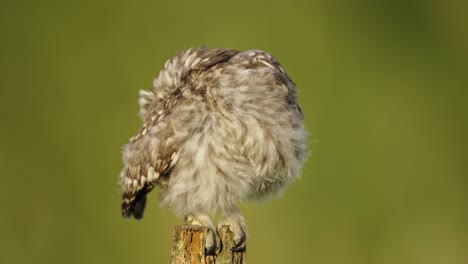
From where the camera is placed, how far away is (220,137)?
4480 millimetres

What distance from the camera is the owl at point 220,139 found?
449 cm

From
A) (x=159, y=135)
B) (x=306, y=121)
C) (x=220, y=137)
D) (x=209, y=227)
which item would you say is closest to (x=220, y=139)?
(x=220, y=137)

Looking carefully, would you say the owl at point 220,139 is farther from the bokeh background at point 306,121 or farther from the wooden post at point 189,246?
the bokeh background at point 306,121

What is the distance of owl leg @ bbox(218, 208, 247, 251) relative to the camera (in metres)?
4.29

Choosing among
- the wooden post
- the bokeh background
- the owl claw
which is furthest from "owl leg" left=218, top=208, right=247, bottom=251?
the bokeh background

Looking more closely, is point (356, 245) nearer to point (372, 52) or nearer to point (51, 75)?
point (372, 52)

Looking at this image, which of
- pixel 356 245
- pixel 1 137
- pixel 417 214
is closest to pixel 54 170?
pixel 1 137

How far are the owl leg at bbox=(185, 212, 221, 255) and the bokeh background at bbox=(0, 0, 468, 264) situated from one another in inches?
108

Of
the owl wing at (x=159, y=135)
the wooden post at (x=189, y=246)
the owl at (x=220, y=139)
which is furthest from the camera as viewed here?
the owl wing at (x=159, y=135)

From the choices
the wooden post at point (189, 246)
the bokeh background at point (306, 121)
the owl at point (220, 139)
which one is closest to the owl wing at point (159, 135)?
the owl at point (220, 139)

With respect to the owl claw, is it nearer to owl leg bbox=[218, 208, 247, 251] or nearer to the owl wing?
owl leg bbox=[218, 208, 247, 251]

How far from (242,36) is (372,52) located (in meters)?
1.47

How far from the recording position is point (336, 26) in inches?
363

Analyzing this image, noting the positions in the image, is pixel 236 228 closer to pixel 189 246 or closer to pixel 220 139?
pixel 220 139
